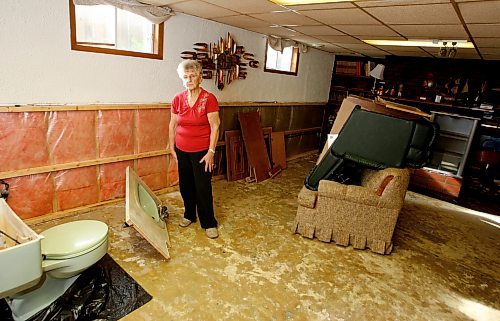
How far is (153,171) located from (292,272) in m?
1.94

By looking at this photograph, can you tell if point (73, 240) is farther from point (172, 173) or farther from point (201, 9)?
point (201, 9)

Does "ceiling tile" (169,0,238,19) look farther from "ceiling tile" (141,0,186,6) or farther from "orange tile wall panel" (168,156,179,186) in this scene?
"orange tile wall panel" (168,156,179,186)

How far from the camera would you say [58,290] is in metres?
1.79

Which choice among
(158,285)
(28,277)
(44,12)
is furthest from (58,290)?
(44,12)

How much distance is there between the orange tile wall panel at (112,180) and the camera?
9.96ft

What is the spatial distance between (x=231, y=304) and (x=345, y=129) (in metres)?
1.76

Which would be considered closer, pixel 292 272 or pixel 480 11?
pixel 480 11

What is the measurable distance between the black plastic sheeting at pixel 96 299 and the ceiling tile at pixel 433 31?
316 cm

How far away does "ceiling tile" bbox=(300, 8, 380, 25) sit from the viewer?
2562mm

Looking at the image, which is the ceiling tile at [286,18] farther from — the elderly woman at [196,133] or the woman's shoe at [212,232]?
the woman's shoe at [212,232]

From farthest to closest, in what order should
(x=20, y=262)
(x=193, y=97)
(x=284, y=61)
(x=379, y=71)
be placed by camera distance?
(x=379, y=71) → (x=284, y=61) → (x=193, y=97) → (x=20, y=262)

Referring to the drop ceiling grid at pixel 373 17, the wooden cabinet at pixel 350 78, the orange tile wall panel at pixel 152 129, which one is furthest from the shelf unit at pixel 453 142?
the orange tile wall panel at pixel 152 129

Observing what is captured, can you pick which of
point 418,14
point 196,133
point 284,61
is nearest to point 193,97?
point 196,133

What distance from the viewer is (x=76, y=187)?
2.86 m
